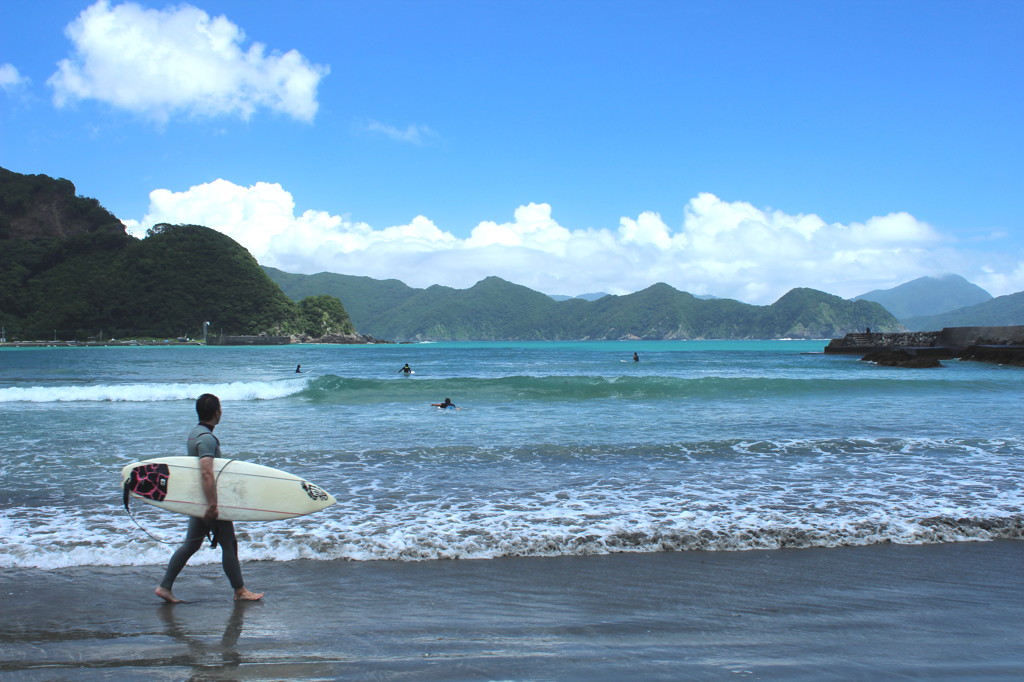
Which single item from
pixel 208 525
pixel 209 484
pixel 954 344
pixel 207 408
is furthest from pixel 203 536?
pixel 954 344

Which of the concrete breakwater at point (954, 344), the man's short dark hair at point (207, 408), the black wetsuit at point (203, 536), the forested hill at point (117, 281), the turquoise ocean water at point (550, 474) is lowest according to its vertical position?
the turquoise ocean water at point (550, 474)

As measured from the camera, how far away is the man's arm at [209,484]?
501 cm

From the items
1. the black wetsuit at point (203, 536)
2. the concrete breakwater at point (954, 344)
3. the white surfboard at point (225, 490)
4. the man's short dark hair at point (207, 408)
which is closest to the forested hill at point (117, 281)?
the concrete breakwater at point (954, 344)

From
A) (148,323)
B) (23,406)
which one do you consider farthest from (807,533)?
(148,323)

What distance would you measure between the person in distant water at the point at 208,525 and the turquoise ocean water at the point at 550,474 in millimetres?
1160

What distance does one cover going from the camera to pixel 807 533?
6.92m

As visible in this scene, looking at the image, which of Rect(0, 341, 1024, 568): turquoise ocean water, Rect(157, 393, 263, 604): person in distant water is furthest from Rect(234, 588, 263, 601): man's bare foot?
Rect(0, 341, 1024, 568): turquoise ocean water

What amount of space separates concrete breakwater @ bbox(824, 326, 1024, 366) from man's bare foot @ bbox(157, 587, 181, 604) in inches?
2057

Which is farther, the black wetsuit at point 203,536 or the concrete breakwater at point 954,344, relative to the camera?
the concrete breakwater at point 954,344

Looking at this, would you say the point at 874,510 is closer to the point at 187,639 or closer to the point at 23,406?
the point at 187,639

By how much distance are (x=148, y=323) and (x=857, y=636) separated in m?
175

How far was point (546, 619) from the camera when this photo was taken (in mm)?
4711

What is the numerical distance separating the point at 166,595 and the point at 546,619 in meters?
3.12

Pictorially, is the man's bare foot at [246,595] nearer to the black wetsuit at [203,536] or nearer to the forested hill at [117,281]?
the black wetsuit at [203,536]
